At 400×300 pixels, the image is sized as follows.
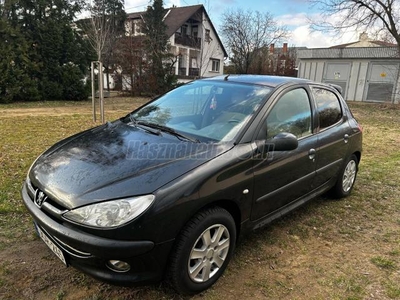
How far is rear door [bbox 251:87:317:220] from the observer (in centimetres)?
261

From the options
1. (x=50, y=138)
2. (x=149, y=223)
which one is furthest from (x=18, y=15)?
(x=149, y=223)

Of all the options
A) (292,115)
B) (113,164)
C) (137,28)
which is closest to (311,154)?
(292,115)

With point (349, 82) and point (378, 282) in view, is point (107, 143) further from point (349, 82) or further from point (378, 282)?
point (349, 82)

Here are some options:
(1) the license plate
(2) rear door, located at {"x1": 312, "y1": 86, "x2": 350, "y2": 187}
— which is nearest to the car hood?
(1) the license plate

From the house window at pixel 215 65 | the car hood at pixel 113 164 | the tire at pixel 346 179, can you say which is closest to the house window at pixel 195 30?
the house window at pixel 215 65

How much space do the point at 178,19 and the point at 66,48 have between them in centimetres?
1608

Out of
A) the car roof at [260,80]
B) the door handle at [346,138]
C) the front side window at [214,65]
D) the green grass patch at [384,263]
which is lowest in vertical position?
the green grass patch at [384,263]

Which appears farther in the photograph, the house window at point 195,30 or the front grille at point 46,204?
the house window at point 195,30

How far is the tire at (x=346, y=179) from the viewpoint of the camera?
13.0 ft

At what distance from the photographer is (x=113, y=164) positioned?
222 centimetres

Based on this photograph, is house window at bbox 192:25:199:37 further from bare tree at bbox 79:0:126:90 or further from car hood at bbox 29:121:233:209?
car hood at bbox 29:121:233:209

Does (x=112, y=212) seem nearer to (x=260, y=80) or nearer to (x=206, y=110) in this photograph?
(x=206, y=110)

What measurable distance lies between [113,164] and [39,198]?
1.84 ft

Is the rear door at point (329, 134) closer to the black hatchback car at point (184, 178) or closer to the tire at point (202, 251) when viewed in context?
the black hatchback car at point (184, 178)
